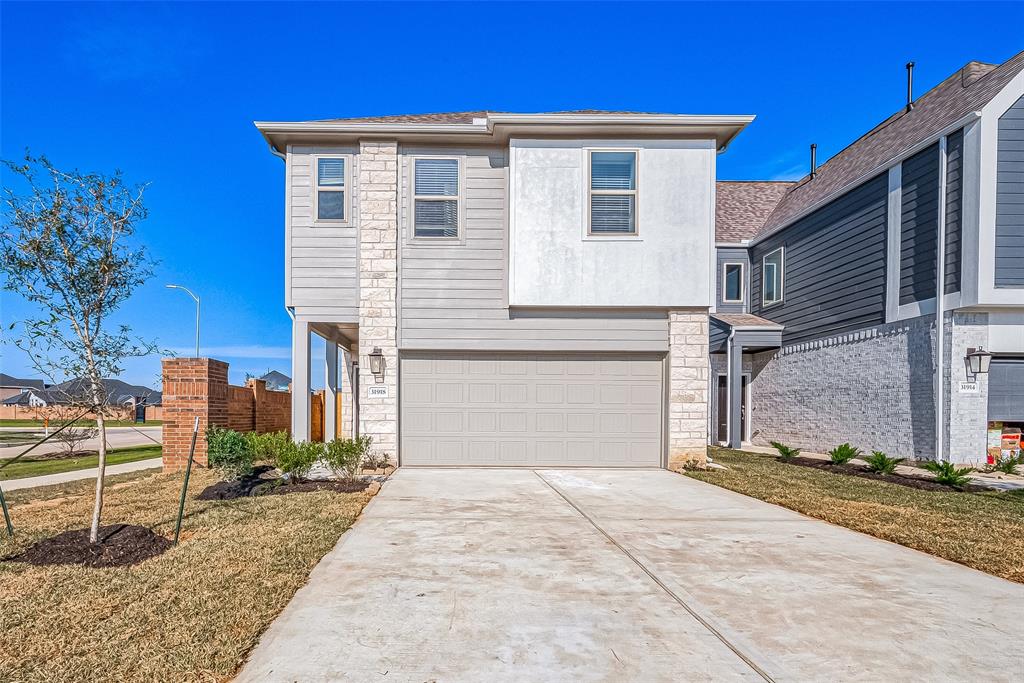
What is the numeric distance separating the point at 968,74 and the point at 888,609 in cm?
1349

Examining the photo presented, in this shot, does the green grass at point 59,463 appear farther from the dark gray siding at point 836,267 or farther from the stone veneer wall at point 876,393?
the dark gray siding at point 836,267

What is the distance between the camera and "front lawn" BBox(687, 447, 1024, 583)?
4.90 meters

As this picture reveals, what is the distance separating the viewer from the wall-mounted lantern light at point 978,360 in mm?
9742

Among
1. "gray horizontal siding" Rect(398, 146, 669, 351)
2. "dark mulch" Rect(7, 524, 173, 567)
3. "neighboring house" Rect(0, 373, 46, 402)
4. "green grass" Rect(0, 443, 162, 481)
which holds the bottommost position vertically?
"neighboring house" Rect(0, 373, 46, 402)

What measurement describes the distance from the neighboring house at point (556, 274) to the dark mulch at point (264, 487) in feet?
5.26

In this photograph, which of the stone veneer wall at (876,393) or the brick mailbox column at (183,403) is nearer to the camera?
the brick mailbox column at (183,403)

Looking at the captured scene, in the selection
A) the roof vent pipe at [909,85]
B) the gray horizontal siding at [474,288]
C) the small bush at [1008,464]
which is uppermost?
the roof vent pipe at [909,85]

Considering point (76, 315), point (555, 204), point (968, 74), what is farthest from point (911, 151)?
point (76, 315)

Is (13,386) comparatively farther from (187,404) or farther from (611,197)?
(611,197)

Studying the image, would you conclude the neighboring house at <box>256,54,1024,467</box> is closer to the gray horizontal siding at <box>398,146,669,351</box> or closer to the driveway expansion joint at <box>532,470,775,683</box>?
the gray horizontal siding at <box>398,146,669,351</box>

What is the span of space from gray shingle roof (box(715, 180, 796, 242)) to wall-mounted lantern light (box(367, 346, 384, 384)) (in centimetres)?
1161

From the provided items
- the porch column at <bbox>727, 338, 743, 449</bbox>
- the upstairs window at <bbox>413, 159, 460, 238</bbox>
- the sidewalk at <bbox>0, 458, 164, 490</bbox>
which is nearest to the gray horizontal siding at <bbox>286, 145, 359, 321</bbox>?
the upstairs window at <bbox>413, 159, 460, 238</bbox>

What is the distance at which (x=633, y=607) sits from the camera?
3.56 meters

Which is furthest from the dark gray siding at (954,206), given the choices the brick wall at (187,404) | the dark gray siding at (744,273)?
the brick wall at (187,404)
